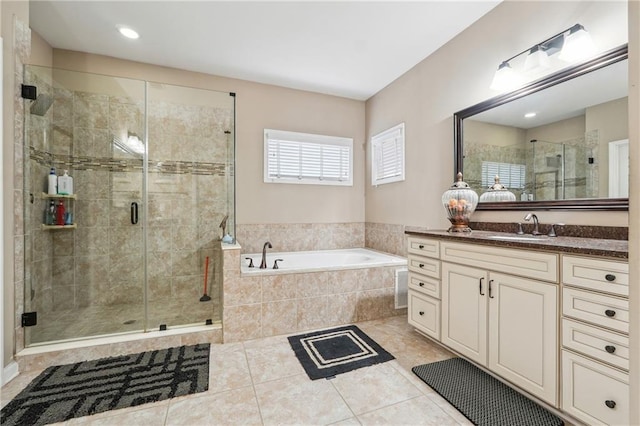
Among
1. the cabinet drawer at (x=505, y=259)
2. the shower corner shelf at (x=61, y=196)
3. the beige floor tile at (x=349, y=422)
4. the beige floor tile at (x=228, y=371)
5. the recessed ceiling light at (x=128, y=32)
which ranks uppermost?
the recessed ceiling light at (x=128, y=32)

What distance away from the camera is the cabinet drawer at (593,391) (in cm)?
116

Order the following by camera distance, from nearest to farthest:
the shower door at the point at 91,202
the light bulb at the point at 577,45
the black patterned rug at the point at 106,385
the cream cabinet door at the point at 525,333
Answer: the cream cabinet door at the point at 525,333, the black patterned rug at the point at 106,385, the light bulb at the point at 577,45, the shower door at the point at 91,202

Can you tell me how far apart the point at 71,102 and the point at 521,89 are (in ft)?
12.4

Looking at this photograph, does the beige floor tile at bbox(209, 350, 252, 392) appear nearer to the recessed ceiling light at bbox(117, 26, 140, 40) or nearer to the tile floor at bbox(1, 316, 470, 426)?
the tile floor at bbox(1, 316, 470, 426)

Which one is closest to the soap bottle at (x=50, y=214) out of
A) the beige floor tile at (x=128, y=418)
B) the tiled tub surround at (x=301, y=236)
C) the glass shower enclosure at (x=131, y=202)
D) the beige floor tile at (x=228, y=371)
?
the glass shower enclosure at (x=131, y=202)

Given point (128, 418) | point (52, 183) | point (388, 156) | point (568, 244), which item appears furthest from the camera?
Answer: point (388, 156)

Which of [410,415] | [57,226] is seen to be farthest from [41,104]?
[410,415]

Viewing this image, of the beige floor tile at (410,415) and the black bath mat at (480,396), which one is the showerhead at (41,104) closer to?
the beige floor tile at (410,415)

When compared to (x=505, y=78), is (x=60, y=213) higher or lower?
lower

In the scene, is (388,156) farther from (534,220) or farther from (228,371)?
(228,371)

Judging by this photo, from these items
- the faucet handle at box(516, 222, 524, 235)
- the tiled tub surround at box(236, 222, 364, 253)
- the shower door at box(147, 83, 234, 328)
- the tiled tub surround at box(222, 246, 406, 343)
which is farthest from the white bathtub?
the faucet handle at box(516, 222, 524, 235)

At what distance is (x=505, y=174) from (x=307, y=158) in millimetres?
2231

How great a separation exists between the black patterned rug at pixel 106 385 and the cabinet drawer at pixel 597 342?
1986 mm

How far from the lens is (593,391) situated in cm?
124
